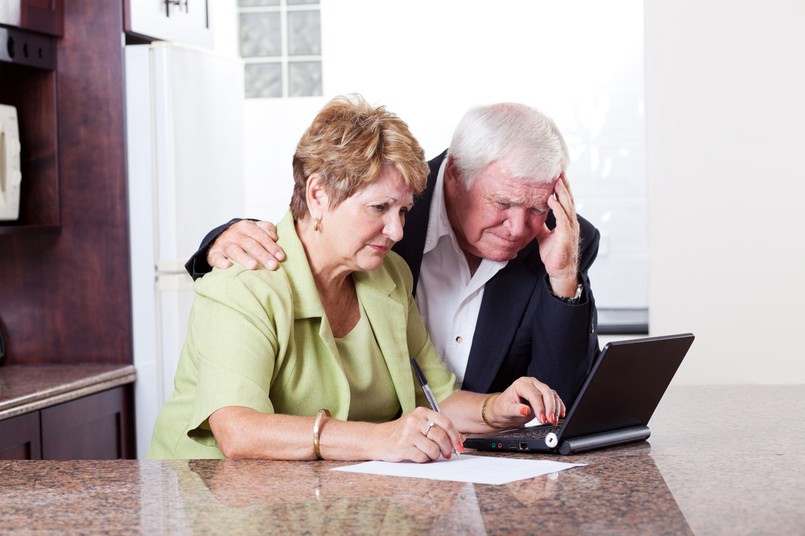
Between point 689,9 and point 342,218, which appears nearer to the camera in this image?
point 342,218

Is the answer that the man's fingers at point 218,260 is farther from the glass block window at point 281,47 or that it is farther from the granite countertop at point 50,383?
the glass block window at point 281,47

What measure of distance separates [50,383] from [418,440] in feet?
5.55

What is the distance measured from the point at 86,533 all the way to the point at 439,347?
112 centimetres

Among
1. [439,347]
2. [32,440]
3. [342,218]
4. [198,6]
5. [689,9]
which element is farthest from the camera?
[198,6]

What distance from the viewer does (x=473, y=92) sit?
4602mm

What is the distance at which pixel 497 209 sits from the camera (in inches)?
78.5

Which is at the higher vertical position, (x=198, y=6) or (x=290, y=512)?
(x=198, y=6)

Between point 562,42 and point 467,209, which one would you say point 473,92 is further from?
point 467,209

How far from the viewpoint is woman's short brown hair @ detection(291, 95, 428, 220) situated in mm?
1660

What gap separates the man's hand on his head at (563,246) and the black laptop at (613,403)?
0.39m

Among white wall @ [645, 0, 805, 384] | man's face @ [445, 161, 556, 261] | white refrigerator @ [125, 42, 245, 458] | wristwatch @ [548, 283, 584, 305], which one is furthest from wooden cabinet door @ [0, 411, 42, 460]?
white wall @ [645, 0, 805, 384]

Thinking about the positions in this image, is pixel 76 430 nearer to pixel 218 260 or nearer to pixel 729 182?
pixel 218 260

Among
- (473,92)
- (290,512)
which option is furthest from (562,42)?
(290,512)

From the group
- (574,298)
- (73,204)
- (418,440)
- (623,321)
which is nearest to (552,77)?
(623,321)
